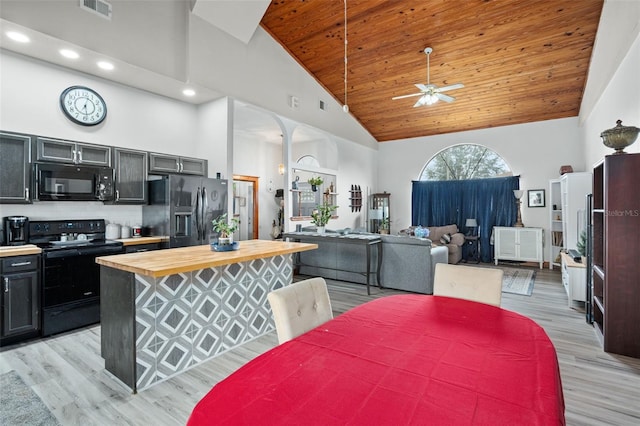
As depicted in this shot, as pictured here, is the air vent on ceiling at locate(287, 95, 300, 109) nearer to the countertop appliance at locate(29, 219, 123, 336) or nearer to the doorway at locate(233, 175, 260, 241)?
the doorway at locate(233, 175, 260, 241)

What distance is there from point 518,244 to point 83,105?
27.7ft

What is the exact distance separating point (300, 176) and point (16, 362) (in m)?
5.39

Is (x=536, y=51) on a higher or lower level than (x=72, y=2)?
higher

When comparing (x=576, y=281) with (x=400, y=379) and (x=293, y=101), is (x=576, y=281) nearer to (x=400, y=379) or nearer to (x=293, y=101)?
(x=400, y=379)

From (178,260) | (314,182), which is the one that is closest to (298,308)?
(178,260)

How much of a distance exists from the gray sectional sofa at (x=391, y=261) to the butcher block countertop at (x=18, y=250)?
11.4 ft

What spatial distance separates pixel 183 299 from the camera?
2611 mm

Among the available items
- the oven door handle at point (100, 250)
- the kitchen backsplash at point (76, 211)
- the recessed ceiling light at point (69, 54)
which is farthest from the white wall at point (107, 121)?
the oven door handle at point (100, 250)

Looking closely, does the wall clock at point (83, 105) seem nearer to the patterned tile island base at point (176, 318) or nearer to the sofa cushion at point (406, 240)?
the patterned tile island base at point (176, 318)

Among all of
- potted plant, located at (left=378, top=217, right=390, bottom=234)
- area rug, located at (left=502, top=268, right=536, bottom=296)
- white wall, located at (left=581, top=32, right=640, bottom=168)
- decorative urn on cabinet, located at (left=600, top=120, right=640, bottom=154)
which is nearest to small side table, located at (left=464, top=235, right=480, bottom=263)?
area rug, located at (left=502, top=268, right=536, bottom=296)

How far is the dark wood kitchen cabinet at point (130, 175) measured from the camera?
434cm

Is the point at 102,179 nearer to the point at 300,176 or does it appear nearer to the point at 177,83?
the point at 177,83

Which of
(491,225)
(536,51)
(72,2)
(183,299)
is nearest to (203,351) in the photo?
(183,299)

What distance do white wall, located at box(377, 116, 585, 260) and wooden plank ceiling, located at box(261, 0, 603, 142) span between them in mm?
284
